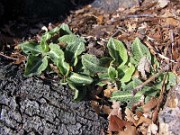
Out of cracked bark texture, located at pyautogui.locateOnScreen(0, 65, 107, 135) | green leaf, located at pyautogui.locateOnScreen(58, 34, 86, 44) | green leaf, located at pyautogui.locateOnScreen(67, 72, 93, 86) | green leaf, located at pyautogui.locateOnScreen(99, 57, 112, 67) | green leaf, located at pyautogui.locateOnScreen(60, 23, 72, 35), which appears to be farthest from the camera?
green leaf, located at pyautogui.locateOnScreen(60, 23, 72, 35)

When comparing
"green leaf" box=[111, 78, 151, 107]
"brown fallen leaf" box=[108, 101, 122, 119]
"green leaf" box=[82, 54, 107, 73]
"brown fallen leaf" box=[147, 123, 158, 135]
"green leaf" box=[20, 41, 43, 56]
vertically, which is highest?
"green leaf" box=[20, 41, 43, 56]

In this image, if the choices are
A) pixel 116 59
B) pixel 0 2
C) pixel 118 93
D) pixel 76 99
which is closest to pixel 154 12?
pixel 116 59

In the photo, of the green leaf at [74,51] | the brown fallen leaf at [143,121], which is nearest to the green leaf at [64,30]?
the green leaf at [74,51]

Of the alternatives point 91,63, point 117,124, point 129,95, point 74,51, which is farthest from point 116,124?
point 74,51

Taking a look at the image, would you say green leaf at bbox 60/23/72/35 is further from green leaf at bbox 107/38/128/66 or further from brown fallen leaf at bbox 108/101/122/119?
brown fallen leaf at bbox 108/101/122/119

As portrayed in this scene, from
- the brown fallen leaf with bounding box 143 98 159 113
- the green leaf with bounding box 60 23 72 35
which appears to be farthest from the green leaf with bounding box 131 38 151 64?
the green leaf with bounding box 60 23 72 35

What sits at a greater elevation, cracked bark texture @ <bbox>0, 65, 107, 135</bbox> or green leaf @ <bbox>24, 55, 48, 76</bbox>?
green leaf @ <bbox>24, 55, 48, 76</bbox>

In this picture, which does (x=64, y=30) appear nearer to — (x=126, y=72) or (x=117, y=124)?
(x=126, y=72)
